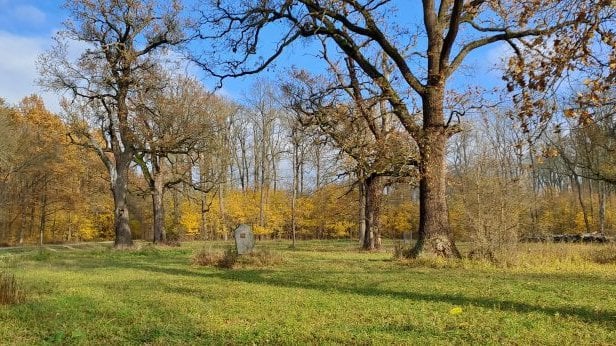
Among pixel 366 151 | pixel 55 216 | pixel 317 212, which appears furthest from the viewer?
pixel 317 212

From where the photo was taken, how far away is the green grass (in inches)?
235

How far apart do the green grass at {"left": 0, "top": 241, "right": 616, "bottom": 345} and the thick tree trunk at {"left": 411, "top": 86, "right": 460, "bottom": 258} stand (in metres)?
2.76

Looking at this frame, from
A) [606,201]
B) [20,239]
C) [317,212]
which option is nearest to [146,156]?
[20,239]

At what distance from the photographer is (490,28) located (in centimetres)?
1758

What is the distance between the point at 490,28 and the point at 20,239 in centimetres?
4389

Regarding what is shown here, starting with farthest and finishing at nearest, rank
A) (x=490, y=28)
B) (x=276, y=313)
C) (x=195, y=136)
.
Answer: (x=195, y=136) → (x=490, y=28) → (x=276, y=313)

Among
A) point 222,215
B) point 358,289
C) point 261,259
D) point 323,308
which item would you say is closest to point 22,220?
point 222,215

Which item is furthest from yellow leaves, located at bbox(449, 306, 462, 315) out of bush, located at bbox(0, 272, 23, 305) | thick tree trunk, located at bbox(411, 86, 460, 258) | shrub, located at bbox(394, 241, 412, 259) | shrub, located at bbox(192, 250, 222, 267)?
shrub, located at bbox(192, 250, 222, 267)

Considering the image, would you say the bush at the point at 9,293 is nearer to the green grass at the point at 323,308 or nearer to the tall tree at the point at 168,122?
the green grass at the point at 323,308

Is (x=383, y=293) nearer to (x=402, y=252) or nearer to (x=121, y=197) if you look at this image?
(x=402, y=252)

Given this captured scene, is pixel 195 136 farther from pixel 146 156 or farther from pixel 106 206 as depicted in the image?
pixel 106 206

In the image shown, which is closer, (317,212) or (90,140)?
(90,140)

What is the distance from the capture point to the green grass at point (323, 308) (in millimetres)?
5977

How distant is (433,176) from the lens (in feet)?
53.3
